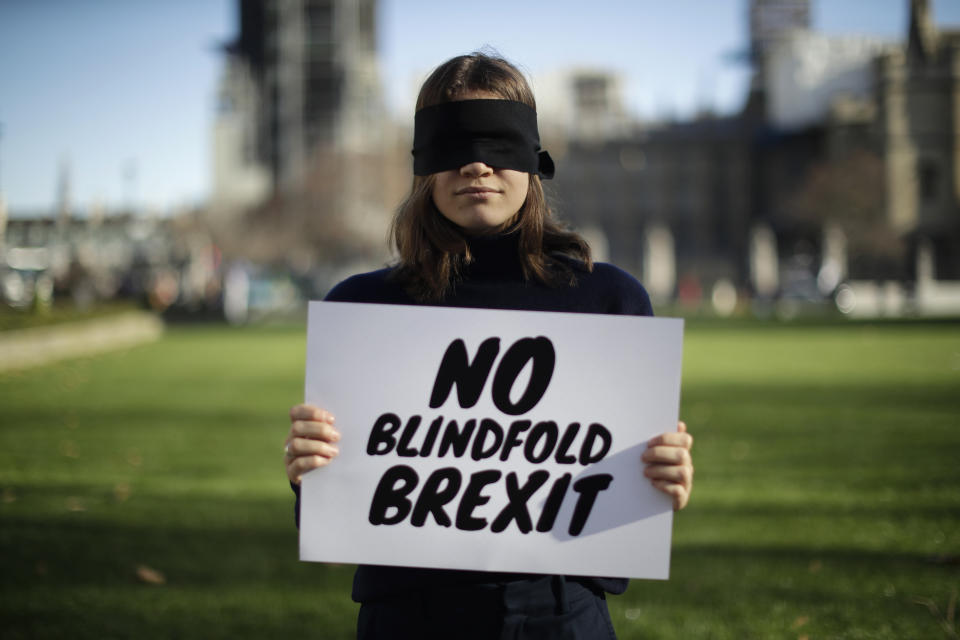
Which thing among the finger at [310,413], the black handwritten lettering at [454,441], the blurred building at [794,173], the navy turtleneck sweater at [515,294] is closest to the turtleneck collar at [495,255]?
the navy turtleneck sweater at [515,294]

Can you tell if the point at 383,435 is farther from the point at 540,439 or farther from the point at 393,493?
the point at 540,439

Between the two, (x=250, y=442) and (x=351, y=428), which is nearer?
(x=351, y=428)

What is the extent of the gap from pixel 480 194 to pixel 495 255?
0.13 meters

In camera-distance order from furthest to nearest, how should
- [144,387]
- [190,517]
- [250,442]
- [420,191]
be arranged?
[144,387] → [250,442] → [190,517] → [420,191]

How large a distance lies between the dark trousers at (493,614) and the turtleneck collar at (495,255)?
638mm

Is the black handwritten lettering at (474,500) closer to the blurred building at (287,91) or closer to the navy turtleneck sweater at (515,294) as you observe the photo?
the navy turtleneck sweater at (515,294)

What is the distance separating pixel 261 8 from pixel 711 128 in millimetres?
47572

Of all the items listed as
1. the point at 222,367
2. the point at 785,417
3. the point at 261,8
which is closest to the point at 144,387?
the point at 222,367

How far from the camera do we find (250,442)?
8.01 metres

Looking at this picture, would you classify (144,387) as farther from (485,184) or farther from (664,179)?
(664,179)

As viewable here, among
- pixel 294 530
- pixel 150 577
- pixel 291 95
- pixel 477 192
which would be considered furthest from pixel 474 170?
pixel 291 95

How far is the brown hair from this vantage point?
1.88 meters

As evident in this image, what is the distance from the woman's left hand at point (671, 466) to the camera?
1817 millimetres

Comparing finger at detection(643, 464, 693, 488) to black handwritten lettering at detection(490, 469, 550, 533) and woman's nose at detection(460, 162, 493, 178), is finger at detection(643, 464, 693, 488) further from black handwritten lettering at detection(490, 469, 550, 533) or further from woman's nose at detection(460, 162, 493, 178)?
woman's nose at detection(460, 162, 493, 178)
